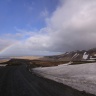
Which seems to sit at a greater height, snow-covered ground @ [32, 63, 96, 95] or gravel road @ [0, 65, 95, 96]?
gravel road @ [0, 65, 95, 96]

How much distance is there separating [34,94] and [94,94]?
5.24 meters

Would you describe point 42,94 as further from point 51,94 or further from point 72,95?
point 72,95

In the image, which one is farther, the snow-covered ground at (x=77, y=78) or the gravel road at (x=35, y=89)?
the snow-covered ground at (x=77, y=78)

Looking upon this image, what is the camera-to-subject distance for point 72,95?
49.1ft

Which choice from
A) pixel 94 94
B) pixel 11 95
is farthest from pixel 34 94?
pixel 94 94

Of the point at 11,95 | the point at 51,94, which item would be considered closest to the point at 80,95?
the point at 51,94

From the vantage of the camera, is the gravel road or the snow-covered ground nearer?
the gravel road

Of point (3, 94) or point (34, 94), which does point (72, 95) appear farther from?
point (3, 94)

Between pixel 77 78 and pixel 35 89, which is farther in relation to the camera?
pixel 77 78

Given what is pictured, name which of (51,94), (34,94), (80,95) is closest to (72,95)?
(80,95)

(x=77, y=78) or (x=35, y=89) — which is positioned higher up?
(x=35, y=89)

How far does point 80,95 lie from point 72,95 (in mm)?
664

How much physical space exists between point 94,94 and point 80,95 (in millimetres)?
1569

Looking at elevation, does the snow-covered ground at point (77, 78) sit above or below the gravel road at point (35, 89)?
below
